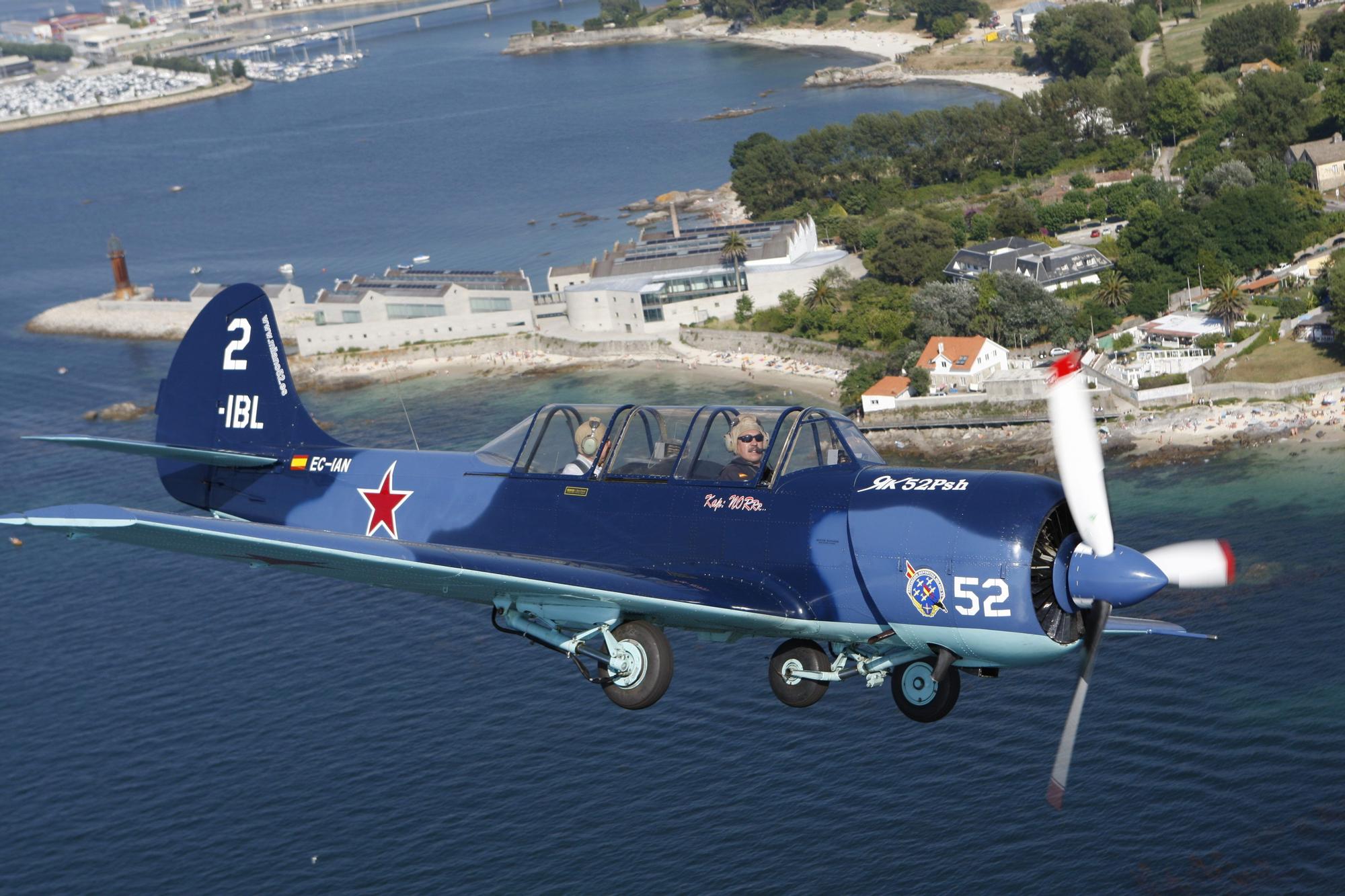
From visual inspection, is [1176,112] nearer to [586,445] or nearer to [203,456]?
[203,456]

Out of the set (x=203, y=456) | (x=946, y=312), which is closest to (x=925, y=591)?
Result: (x=203, y=456)

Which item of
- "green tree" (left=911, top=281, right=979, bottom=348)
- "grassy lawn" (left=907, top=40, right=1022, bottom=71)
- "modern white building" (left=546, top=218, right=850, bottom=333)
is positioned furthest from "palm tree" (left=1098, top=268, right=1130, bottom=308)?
"grassy lawn" (left=907, top=40, right=1022, bottom=71)

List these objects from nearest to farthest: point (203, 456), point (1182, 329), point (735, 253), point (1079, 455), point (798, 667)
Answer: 1. point (1079, 455)
2. point (798, 667)
3. point (203, 456)
4. point (1182, 329)
5. point (735, 253)

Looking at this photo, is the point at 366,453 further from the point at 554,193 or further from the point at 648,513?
the point at 554,193

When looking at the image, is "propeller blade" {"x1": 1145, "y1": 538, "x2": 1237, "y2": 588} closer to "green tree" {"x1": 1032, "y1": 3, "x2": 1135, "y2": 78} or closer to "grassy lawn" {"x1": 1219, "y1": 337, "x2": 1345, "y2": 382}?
"grassy lawn" {"x1": 1219, "y1": 337, "x2": 1345, "y2": 382}

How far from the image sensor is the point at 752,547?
838 inches

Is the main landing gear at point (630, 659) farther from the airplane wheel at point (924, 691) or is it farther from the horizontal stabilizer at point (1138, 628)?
the horizontal stabilizer at point (1138, 628)

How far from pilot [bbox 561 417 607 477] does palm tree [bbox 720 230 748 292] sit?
3042 inches

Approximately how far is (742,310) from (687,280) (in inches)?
194

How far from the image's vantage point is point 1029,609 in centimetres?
1900

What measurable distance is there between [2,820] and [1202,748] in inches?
1628

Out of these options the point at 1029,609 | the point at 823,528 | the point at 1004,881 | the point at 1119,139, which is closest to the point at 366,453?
the point at 823,528

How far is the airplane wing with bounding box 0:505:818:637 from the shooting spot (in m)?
20.6

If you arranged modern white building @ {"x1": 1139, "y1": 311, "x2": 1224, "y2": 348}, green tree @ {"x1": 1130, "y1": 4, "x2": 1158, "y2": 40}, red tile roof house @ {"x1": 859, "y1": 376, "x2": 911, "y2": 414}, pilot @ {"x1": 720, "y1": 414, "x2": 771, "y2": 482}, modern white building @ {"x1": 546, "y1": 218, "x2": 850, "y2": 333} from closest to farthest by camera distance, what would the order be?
pilot @ {"x1": 720, "y1": 414, "x2": 771, "y2": 482} < modern white building @ {"x1": 1139, "y1": 311, "x2": 1224, "y2": 348} < red tile roof house @ {"x1": 859, "y1": 376, "x2": 911, "y2": 414} < modern white building @ {"x1": 546, "y1": 218, "x2": 850, "y2": 333} < green tree @ {"x1": 1130, "y1": 4, "x2": 1158, "y2": 40}
